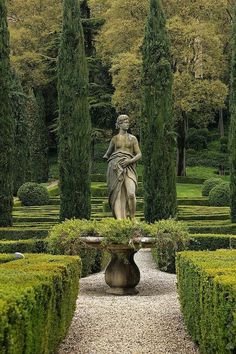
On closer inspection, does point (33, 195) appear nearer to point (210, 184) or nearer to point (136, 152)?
point (210, 184)

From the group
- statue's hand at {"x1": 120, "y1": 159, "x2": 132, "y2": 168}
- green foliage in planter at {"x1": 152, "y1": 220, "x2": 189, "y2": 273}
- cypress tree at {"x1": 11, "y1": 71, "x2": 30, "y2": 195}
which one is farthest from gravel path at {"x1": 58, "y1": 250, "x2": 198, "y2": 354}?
cypress tree at {"x1": 11, "y1": 71, "x2": 30, "y2": 195}

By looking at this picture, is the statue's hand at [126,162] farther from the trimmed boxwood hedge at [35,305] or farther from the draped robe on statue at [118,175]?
the trimmed boxwood hedge at [35,305]

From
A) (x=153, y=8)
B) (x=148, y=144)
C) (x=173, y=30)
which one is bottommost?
(x=148, y=144)

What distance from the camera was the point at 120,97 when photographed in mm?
33219

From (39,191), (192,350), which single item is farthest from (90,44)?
(192,350)

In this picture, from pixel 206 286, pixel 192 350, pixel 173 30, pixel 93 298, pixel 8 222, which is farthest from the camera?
pixel 173 30

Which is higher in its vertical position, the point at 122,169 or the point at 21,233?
the point at 122,169

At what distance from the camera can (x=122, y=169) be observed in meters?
11.9

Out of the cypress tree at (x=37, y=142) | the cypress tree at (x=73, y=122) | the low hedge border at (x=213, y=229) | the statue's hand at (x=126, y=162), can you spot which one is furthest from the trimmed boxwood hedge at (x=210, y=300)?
the cypress tree at (x=37, y=142)

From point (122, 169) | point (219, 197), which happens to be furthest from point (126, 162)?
point (219, 197)

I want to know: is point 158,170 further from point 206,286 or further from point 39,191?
point 206,286

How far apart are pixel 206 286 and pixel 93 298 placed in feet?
15.3

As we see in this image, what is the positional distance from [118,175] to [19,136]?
2305 centimetres

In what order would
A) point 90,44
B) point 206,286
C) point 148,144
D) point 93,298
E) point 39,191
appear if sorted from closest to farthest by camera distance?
point 206,286 < point 93,298 < point 148,144 < point 39,191 < point 90,44
